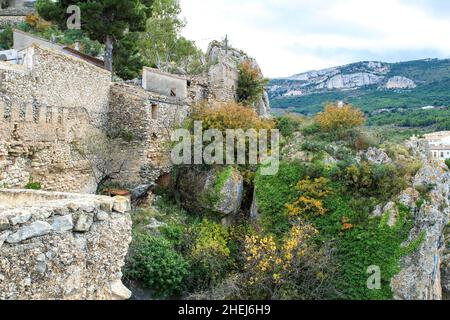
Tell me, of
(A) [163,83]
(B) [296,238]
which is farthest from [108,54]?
(B) [296,238]

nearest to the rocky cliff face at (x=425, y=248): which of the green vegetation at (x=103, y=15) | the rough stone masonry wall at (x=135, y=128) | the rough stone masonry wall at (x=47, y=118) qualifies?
the rough stone masonry wall at (x=135, y=128)

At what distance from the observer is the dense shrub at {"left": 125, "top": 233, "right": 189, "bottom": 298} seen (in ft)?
34.9

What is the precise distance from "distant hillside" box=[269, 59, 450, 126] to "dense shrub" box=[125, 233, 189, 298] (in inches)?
1668

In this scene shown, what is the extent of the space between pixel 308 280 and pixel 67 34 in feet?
99.8

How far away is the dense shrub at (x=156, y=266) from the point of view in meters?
10.6

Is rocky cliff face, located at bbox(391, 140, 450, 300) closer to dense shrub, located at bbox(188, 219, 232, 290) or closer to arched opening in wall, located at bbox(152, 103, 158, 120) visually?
dense shrub, located at bbox(188, 219, 232, 290)

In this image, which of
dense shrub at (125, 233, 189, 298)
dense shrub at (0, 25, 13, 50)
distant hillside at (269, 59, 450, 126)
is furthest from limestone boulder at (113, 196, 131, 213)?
distant hillside at (269, 59, 450, 126)

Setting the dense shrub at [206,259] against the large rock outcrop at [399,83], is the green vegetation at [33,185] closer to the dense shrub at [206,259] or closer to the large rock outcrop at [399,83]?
the dense shrub at [206,259]

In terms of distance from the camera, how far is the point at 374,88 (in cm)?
6869

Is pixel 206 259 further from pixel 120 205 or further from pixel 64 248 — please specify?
pixel 64 248

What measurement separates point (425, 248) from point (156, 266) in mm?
7722

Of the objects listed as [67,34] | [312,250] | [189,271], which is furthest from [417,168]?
[67,34]

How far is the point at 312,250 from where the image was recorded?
12.1 meters

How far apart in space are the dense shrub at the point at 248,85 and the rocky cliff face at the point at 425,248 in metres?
13.2
